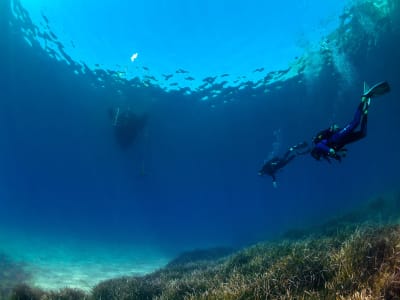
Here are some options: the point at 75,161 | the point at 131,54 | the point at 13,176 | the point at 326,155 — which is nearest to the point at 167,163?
the point at 75,161

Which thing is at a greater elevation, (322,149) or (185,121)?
(185,121)

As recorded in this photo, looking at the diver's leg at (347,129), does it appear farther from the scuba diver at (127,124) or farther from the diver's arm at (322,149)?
the scuba diver at (127,124)

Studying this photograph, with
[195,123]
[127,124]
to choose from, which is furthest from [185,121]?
[127,124]

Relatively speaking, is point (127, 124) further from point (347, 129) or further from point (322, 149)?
point (347, 129)

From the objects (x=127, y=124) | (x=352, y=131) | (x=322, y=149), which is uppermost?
(x=127, y=124)

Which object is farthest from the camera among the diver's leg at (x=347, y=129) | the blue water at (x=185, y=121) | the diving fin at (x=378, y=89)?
the blue water at (x=185, y=121)

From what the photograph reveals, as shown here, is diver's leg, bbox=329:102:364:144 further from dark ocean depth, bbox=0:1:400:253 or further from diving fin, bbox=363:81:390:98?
dark ocean depth, bbox=0:1:400:253

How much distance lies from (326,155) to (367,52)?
30.4m

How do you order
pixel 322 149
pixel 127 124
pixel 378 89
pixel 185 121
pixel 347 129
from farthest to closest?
pixel 185 121
pixel 127 124
pixel 322 149
pixel 347 129
pixel 378 89

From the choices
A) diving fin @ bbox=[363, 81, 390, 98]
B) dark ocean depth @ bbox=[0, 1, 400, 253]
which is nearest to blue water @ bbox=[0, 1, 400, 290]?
dark ocean depth @ bbox=[0, 1, 400, 253]

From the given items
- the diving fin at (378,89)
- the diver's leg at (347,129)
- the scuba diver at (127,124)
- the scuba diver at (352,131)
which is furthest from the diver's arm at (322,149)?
the scuba diver at (127,124)

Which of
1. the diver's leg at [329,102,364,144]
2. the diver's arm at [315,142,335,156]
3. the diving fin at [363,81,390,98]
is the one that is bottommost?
the diver's arm at [315,142,335,156]

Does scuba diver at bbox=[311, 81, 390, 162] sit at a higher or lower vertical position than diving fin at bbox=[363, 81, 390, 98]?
lower

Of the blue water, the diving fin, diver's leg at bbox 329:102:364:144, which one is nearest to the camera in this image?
the diving fin
